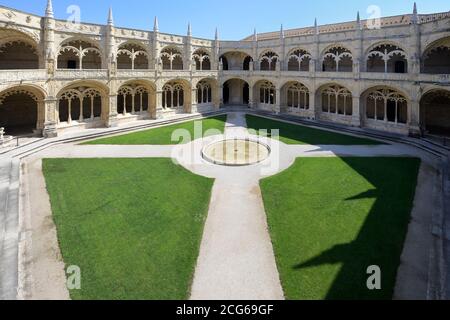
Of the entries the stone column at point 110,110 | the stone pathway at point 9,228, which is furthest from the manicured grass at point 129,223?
the stone column at point 110,110

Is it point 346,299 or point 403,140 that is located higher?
point 403,140

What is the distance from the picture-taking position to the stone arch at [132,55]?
3788 cm

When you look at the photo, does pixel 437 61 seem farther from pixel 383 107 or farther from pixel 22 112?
pixel 22 112

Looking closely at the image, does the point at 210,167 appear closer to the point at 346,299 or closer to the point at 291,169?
the point at 291,169

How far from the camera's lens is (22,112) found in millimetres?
33562

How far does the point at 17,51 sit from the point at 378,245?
3483cm

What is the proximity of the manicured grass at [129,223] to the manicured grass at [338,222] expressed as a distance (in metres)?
3.80

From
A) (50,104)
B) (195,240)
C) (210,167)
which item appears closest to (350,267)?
Answer: (195,240)

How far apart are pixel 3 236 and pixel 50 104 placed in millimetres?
19886

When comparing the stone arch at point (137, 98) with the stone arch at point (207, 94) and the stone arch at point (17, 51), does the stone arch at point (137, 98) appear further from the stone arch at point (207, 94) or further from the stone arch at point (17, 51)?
the stone arch at point (17, 51)

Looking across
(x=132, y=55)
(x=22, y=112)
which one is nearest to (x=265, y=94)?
(x=132, y=55)

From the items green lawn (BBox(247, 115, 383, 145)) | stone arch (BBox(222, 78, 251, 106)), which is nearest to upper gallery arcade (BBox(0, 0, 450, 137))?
stone arch (BBox(222, 78, 251, 106))

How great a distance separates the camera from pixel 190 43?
145ft

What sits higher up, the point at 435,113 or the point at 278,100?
the point at 278,100
